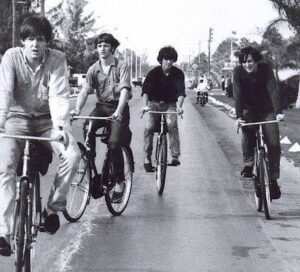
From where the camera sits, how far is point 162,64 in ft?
36.1

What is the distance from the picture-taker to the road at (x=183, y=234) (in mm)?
6656

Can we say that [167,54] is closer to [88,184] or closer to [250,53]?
[250,53]

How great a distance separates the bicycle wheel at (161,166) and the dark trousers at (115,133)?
1.71m

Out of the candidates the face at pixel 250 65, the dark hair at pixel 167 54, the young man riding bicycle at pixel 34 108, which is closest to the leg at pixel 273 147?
the face at pixel 250 65

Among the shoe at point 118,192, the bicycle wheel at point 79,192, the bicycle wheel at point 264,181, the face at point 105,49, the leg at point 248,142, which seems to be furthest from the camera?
the leg at point 248,142

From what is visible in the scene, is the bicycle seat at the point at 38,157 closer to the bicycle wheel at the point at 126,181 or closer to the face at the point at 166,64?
the bicycle wheel at the point at 126,181

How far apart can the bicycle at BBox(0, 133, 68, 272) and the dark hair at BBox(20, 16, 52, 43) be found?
709mm

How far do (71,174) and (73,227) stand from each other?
246 cm

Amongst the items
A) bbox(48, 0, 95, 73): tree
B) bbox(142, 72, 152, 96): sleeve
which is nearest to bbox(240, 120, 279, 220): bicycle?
bbox(142, 72, 152, 96): sleeve

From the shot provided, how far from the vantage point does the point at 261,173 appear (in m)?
8.92

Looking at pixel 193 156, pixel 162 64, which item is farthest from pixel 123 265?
pixel 193 156

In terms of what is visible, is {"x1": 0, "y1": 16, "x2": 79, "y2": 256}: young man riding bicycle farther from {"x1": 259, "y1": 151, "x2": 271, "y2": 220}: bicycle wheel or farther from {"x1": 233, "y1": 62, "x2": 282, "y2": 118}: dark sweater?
{"x1": 233, "y1": 62, "x2": 282, "y2": 118}: dark sweater

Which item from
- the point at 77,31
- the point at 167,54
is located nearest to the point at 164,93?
the point at 167,54

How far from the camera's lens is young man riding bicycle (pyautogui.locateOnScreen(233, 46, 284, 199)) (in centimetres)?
905
